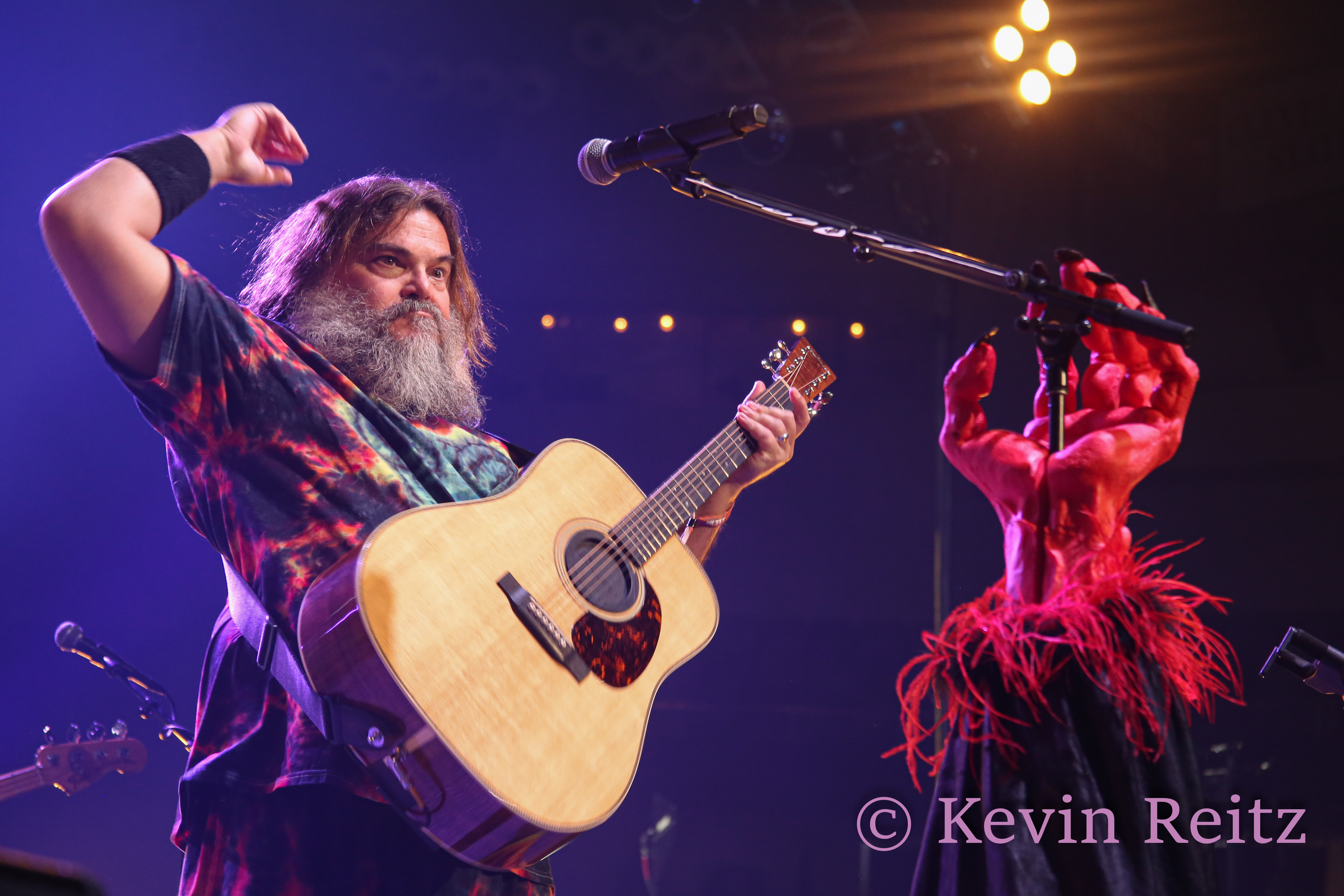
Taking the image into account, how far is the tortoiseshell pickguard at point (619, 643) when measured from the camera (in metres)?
1.60

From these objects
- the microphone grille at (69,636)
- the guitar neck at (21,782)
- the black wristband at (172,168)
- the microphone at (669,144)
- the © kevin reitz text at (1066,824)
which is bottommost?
the © kevin reitz text at (1066,824)

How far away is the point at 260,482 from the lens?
1.58 meters

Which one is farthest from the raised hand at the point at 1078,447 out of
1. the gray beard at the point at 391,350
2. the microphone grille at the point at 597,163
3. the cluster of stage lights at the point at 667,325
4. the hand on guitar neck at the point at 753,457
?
the cluster of stage lights at the point at 667,325

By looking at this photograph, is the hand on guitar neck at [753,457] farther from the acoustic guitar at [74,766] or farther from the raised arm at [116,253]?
the acoustic guitar at [74,766]

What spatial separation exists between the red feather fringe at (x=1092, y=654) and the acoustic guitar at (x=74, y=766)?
406 cm

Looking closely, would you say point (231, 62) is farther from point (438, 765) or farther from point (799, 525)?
point (438, 765)

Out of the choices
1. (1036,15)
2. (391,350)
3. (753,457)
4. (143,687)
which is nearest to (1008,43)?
(1036,15)

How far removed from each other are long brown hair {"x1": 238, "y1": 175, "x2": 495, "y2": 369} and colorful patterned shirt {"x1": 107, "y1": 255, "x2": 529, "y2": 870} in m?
0.47

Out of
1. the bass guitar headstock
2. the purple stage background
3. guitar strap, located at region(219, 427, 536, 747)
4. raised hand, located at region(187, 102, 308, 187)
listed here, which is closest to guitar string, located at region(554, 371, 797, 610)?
guitar strap, located at region(219, 427, 536, 747)

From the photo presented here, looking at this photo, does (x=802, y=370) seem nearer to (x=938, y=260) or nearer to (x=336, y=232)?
(x=938, y=260)

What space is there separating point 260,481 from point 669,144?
98cm

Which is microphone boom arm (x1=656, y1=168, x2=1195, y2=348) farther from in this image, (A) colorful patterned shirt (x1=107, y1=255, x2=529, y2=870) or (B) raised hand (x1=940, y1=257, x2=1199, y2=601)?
(A) colorful patterned shirt (x1=107, y1=255, x2=529, y2=870)

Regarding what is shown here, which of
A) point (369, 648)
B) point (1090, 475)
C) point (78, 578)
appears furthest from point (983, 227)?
point (78, 578)

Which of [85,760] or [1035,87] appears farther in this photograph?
[85,760]
